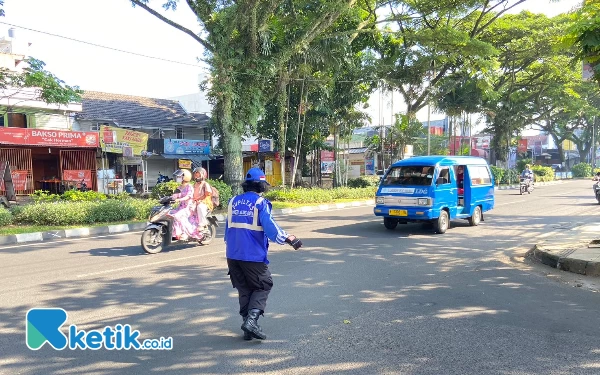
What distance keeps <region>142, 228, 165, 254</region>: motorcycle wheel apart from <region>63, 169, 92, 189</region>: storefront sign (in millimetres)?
18440

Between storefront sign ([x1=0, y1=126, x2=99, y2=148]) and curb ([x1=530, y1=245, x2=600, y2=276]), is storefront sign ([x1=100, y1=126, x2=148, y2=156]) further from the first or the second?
curb ([x1=530, y1=245, x2=600, y2=276])

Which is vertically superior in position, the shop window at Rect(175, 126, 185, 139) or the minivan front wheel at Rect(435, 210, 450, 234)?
the shop window at Rect(175, 126, 185, 139)

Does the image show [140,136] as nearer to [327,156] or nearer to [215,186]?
[327,156]

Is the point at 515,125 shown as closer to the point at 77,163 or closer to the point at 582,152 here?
the point at 582,152

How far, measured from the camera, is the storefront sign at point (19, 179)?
2298 centimetres

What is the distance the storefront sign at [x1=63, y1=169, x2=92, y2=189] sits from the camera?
2428 cm

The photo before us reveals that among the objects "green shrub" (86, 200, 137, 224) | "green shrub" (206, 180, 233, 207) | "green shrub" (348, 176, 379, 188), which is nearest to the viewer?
"green shrub" (86, 200, 137, 224)

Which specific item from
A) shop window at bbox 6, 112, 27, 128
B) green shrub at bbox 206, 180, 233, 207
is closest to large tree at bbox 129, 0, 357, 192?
green shrub at bbox 206, 180, 233, 207

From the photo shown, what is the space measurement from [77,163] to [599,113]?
4138cm

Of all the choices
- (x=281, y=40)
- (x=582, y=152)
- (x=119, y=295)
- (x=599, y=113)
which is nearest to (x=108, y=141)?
(x=281, y=40)

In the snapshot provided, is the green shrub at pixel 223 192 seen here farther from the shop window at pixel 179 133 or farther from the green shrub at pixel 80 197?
the shop window at pixel 179 133

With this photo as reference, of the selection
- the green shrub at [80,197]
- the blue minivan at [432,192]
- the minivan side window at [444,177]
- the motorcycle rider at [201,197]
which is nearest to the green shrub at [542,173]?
the blue minivan at [432,192]

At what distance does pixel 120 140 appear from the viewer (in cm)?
2481

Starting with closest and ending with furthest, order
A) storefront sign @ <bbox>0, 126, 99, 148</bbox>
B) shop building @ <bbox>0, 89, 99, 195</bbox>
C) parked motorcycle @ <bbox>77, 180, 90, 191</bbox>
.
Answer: storefront sign @ <bbox>0, 126, 99, 148</bbox>, shop building @ <bbox>0, 89, 99, 195</bbox>, parked motorcycle @ <bbox>77, 180, 90, 191</bbox>
